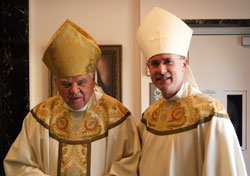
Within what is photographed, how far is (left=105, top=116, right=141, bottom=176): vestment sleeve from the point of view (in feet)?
5.45

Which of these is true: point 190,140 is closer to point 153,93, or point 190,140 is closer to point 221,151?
point 221,151

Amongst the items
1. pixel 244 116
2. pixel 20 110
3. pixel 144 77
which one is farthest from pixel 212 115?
pixel 20 110

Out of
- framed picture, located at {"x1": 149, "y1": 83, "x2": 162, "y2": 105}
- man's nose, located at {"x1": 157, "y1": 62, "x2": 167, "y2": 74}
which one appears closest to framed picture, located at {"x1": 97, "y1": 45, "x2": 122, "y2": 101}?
framed picture, located at {"x1": 149, "y1": 83, "x2": 162, "y2": 105}

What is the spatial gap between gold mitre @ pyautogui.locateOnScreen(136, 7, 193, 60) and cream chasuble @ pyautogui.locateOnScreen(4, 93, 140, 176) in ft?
1.69

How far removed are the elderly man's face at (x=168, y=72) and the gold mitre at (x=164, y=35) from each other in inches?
1.5

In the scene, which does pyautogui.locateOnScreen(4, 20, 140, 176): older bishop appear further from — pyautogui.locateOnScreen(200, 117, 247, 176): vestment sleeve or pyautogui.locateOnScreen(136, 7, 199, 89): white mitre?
pyautogui.locateOnScreen(200, 117, 247, 176): vestment sleeve

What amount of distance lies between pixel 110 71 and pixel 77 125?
129 cm

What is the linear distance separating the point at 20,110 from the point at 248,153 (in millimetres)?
2732

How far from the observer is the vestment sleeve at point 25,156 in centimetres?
172

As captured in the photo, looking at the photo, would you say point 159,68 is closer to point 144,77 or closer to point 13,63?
point 144,77

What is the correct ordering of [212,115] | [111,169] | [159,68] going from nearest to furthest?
[212,115] < [159,68] < [111,169]

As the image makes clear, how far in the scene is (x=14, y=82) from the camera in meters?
2.99

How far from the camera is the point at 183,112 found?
5.07 feet

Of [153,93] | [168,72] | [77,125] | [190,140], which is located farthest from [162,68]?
[153,93]
